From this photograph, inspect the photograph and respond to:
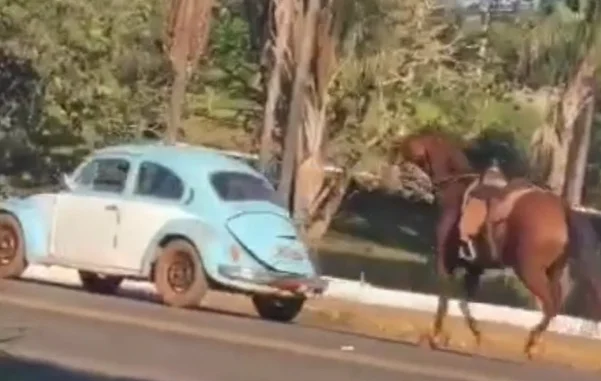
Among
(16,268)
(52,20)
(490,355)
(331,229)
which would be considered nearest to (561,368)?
(490,355)

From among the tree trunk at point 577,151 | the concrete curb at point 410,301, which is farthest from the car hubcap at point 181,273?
the tree trunk at point 577,151

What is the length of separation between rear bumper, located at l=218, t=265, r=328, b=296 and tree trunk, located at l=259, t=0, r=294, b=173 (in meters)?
8.82

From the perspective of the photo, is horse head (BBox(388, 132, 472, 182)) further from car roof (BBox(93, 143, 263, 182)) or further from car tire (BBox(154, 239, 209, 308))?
car tire (BBox(154, 239, 209, 308))

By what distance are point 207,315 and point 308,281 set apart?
1.58 metres

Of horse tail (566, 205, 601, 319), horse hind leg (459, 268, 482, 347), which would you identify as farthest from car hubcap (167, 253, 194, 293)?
horse tail (566, 205, 601, 319)

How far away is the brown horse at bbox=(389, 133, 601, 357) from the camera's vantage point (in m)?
20.6

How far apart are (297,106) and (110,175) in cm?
631

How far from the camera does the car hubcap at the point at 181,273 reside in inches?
877

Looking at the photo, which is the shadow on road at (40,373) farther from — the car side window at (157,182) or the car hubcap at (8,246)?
the car hubcap at (8,246)

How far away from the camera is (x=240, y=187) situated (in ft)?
76.0

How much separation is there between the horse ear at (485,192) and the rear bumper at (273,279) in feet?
8.60

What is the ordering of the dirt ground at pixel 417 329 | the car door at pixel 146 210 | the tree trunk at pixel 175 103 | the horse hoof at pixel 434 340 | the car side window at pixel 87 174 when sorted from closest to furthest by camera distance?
the horse hoof at pixel 434 340 < the dirt ground at pixel 417 329 < the car door at pixel 146 210 < the car side window at pixel 87 174 < the tree trunk at pixel 175 103

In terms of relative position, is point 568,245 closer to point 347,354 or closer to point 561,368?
point 561,368

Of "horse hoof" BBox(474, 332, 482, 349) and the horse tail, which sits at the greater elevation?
the horse tail
